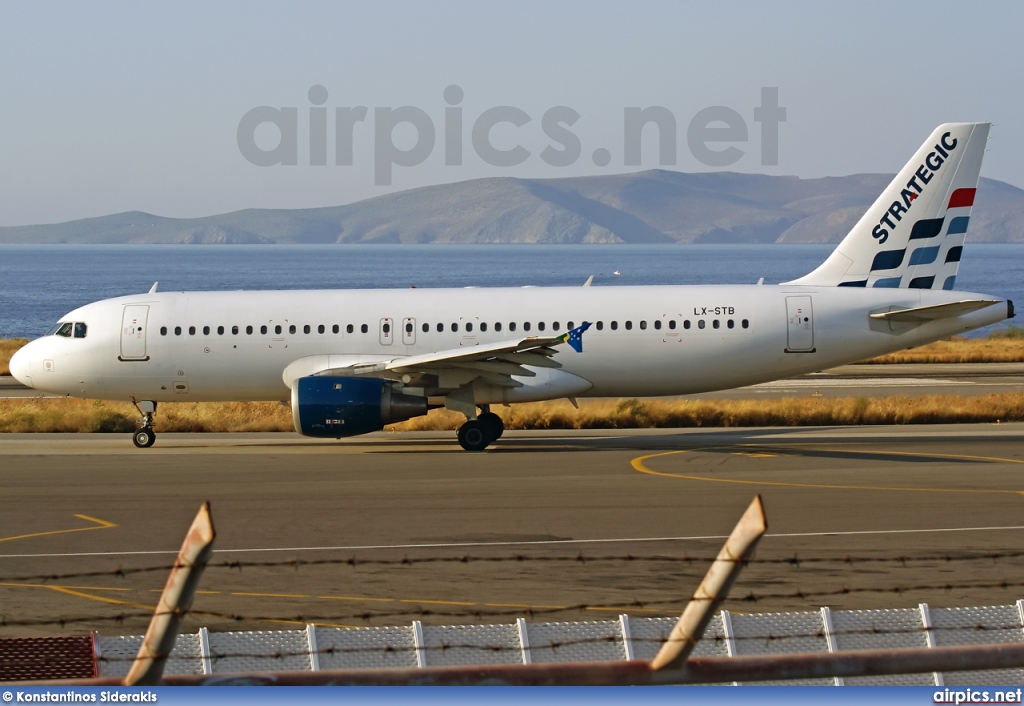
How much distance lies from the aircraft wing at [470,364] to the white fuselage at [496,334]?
33cm

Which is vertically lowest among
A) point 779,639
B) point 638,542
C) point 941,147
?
point 638,542

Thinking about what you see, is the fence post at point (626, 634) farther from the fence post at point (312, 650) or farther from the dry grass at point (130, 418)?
the dry grass at point (130, 418)

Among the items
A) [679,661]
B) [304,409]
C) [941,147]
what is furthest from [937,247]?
[679,661]

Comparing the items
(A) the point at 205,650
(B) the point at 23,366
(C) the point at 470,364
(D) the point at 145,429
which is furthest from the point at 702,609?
(B) the point at 23,366

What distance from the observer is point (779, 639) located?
7.66 m

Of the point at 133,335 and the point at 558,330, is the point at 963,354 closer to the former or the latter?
the point at 558,330

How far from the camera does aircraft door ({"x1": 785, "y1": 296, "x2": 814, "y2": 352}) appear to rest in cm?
2756

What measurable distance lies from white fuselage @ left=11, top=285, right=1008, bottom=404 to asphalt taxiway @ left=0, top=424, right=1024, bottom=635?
1562 mm

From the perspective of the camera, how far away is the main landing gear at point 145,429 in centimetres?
2877

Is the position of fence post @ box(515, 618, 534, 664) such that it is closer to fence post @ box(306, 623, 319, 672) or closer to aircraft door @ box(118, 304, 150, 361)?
fence post @ box(306, 623, 319, 672)

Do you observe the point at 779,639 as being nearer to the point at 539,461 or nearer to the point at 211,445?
the point at 539,461

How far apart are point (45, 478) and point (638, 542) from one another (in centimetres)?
1266

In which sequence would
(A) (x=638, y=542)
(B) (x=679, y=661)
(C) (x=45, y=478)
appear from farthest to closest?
(C) (x=45, y=478)
(A) (x=638, y=542)
(B) (x=679, y=661)

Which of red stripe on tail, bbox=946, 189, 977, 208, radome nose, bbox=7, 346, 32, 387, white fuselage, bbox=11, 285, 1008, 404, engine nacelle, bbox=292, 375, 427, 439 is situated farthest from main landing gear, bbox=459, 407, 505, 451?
red stripe on tail, bbox=946, 189, 977, 208
